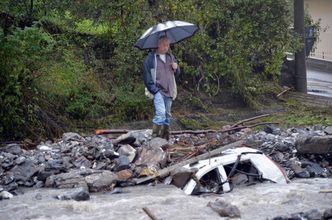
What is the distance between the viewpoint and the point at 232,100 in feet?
55.7

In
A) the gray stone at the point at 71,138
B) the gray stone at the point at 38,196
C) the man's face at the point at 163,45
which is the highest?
the man's face at the point at 163,45

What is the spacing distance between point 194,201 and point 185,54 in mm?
7605

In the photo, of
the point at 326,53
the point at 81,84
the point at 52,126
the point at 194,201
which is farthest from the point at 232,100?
the point at 326,53

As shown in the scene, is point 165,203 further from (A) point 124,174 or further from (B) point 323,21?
(B) point 323,21

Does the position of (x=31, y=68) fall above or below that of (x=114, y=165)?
above

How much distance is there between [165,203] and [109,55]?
7.76m

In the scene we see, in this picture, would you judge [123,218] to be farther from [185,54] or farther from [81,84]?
[185,54]

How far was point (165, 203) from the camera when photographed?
8.96 metres

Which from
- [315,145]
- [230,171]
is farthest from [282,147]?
[230,171]

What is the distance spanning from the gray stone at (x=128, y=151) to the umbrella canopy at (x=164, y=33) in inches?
66.6

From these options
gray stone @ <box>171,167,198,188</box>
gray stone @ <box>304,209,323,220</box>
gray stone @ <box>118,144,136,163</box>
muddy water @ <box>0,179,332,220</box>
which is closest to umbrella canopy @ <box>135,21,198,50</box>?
gray stone @ <box>118,144,136,163</box>

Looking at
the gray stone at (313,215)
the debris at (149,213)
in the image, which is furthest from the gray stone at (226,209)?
the gray stone at (313,215)

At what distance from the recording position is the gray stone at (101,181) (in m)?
9.73

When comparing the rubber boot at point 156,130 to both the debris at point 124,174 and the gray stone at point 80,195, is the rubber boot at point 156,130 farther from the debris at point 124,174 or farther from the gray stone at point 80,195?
the gray stone at point 80,195
